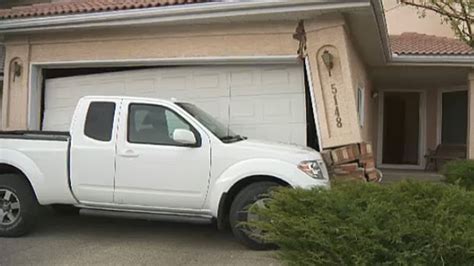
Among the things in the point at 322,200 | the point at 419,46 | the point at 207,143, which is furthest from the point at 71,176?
the point at 419,46

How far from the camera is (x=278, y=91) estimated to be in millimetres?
9398

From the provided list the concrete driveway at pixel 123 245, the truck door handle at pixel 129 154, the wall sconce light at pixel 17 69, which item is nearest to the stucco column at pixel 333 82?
the concrete driveway at pixel 123 245

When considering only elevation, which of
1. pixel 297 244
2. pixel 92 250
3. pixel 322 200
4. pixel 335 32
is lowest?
pixel 92 250

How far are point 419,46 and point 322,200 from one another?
10.8 meters

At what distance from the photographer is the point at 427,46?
46.3 feet

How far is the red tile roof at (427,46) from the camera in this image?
43.2 ft

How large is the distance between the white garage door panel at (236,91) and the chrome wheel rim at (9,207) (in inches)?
123

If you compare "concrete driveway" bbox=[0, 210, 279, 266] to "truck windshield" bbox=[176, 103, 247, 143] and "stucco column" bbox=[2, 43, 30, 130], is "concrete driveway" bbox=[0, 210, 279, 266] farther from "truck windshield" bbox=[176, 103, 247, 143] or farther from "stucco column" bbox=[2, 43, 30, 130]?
"stucco column" bbox=[2, 43, 30, 130]

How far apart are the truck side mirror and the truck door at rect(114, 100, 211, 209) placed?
0.22 feet

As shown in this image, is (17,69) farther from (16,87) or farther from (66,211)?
(66,211)

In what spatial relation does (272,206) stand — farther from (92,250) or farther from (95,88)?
(95,88)

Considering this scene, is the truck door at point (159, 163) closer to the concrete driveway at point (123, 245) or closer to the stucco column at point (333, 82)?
the concrete driveway at point (123, 245)

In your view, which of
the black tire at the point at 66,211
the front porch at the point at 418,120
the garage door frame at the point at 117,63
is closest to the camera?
the black tire at the point at 66,211

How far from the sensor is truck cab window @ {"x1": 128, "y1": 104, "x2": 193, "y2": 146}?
7.26 m
